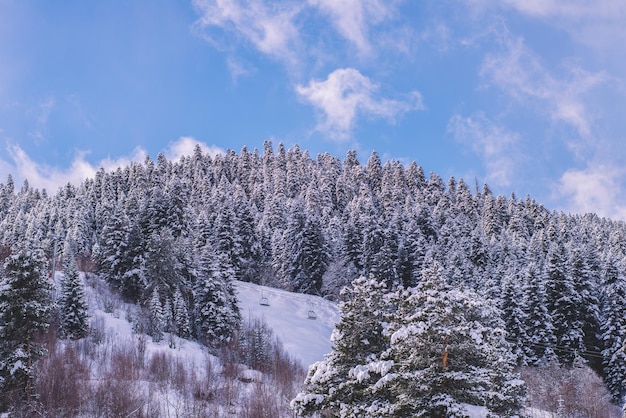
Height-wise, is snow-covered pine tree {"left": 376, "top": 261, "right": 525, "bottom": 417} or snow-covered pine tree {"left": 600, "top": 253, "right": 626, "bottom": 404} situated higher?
snow-covered pine tree {"left": 600, "top": 253, "right": 626, "bottom": 404}

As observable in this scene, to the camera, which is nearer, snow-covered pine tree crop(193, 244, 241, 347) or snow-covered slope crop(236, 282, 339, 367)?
snow-covered pine tree crop(193, 244, 241, 347)

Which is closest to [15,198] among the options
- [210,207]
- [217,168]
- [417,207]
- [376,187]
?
[217,168]

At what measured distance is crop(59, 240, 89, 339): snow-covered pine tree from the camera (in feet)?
127

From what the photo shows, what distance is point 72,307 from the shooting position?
129 feet

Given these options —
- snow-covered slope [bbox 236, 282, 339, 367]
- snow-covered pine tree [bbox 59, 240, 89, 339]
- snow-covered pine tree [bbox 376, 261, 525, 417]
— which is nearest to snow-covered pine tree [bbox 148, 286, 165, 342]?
snow-covered pine tree [bbox 59, 240, 89, 339]

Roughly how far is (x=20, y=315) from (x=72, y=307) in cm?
1345

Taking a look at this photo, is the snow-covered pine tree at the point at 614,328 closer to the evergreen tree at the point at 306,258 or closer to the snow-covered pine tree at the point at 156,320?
the evergreen tree at the point at 306,258

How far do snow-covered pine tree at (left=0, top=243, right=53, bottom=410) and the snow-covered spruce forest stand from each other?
3.2 inches

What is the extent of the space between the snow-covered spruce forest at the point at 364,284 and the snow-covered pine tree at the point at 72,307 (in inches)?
4.5

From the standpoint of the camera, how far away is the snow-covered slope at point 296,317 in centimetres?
4897

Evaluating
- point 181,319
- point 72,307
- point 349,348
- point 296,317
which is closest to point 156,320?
point 181,319

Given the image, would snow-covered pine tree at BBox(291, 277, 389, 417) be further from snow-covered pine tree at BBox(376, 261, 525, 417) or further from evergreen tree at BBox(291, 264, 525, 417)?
snow-covered pine tree at BBox(376, 261, 525, 417)

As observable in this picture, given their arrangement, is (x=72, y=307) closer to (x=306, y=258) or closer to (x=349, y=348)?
(x=349, y=348)

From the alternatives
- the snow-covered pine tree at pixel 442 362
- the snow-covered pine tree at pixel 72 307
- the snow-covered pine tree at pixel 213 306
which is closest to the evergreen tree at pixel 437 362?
the snow-covered pine tree at pixel 442 362
